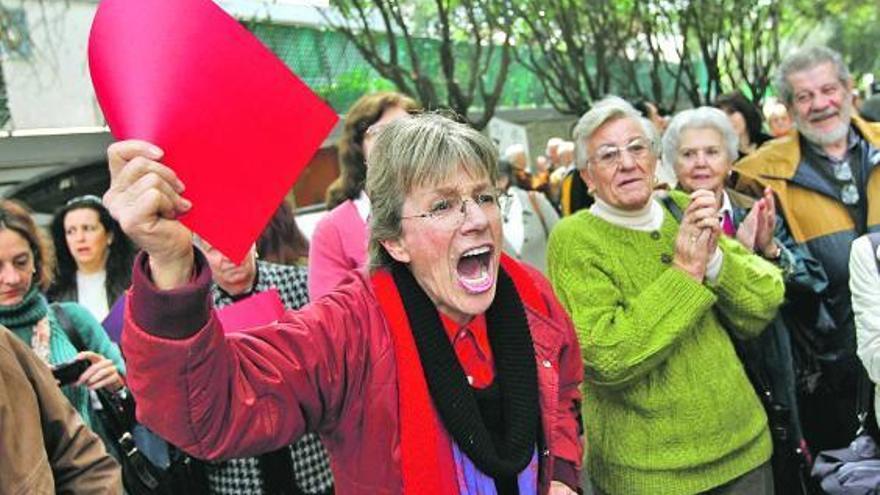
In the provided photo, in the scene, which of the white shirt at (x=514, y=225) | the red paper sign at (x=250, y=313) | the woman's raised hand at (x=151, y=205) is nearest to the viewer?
the woman's raised hand at (x=151, y=205)

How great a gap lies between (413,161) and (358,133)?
148 centimetres

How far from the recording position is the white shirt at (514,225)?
5758 millimetres

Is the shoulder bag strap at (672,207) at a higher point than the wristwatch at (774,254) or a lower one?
higher

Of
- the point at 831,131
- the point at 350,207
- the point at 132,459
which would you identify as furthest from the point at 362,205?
the point at 831,131

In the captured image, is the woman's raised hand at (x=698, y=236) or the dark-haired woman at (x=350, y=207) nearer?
the woman's raised hand at (x=698, y=236)

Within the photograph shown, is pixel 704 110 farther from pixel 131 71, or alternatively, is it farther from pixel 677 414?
pixel 131 71

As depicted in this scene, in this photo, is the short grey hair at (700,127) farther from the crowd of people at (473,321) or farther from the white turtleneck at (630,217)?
the white turtleneck at (630,217)

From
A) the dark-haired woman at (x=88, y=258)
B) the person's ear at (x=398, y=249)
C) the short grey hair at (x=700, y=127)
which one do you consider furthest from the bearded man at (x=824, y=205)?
the dark-haired woman at (x=88, y=258)

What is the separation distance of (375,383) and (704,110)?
232 cm

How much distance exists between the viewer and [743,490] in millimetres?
2758

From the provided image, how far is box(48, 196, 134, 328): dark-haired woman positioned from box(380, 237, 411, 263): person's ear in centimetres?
287

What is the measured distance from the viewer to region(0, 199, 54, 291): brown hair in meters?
3.20

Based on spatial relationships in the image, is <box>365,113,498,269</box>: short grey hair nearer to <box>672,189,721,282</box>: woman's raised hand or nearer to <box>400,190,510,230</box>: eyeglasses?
<box>400,190,510,230</box>: eyeglasses

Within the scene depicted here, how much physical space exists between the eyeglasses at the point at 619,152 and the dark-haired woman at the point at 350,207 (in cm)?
69
